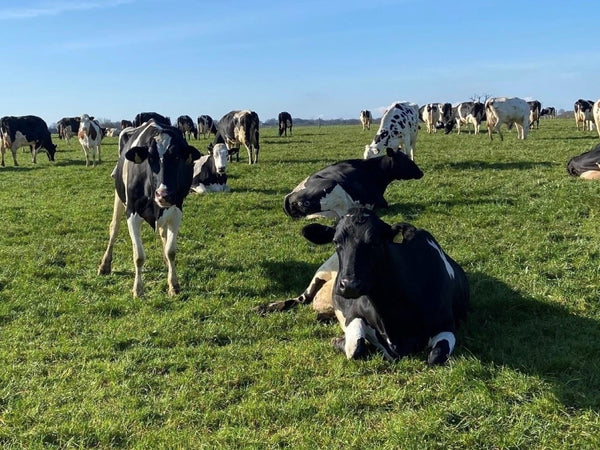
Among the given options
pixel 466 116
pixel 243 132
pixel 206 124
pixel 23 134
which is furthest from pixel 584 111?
pixel 23 134

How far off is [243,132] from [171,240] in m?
14.6

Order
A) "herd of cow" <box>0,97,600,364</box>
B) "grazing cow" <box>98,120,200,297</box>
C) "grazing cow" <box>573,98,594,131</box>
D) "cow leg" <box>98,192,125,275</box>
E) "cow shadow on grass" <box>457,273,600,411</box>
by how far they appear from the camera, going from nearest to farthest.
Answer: "cow shadow on grass" <box>457,273,600,411</box>
"herd of cow" <box>0,97,600,364</box>
"grazing cow" <box>98,120,200,297</box>
"cow leg" <box>98,192,125,275</box>
"grazing cow" <box>573,98,594,131</box>

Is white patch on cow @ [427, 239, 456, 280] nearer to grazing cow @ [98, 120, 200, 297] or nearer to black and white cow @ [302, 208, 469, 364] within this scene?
black and white cow @ [302, 208, 469, 364]

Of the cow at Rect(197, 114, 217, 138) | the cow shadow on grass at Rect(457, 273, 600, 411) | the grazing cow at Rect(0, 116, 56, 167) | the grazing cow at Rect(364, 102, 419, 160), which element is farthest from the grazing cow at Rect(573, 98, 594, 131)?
the cow shadow on grass at Rect(457, 273, 600, 411)

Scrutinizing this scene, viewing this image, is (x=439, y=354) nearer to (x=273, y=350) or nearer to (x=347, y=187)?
(x=273, y=350)

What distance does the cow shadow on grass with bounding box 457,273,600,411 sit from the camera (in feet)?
13.4

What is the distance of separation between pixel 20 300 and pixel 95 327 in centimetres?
142

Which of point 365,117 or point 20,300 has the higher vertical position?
point 365,117

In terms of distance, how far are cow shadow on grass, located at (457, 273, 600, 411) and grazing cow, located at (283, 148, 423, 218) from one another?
4222mm

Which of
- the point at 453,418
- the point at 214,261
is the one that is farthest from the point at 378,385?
the point at 214,261

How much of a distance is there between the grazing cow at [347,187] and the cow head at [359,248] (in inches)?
212

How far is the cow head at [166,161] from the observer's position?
6.33 metres

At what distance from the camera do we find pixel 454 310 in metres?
5.21

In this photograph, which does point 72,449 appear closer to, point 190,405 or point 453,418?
point 190,405
